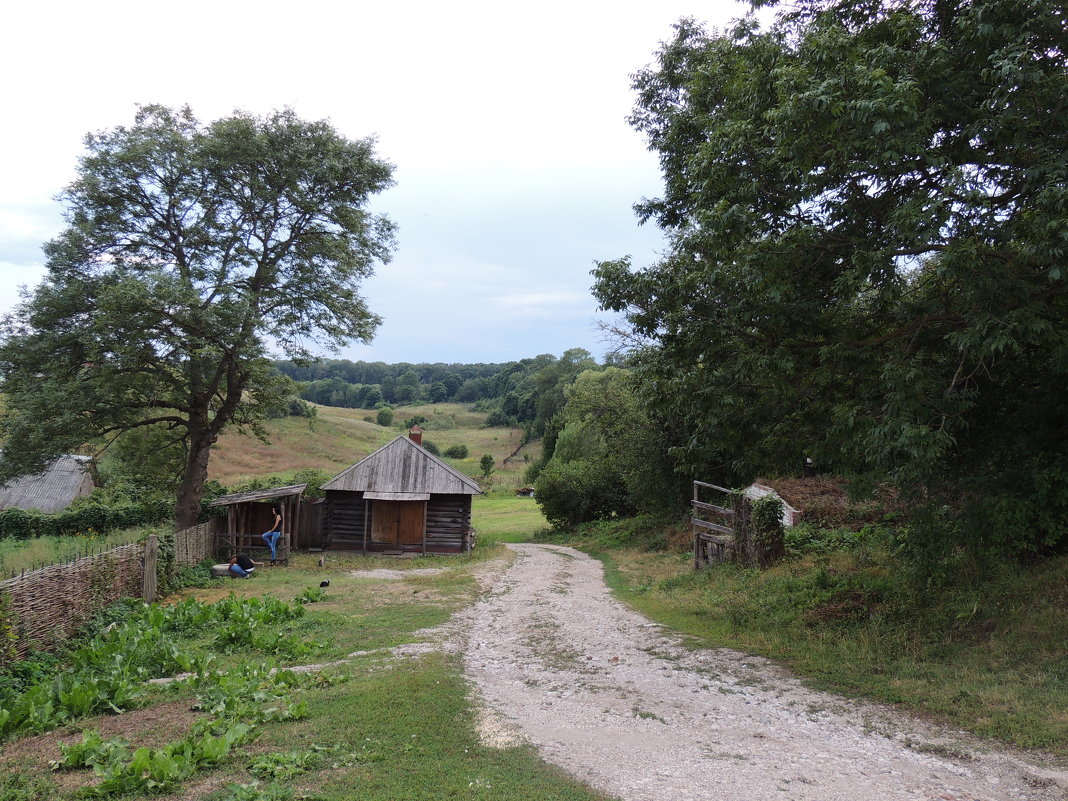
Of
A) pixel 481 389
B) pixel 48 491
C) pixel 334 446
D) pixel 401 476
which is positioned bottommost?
pixel 48 491

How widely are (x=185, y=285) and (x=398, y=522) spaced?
1227cm

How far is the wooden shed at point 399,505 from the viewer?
26812 millimetres


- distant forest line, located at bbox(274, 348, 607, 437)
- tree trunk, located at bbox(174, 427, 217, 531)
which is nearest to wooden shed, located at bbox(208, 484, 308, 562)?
tree trunk, located at bbox(174, 427, 217, 531)

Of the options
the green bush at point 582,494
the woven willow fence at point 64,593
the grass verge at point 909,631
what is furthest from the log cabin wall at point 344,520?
the green bush at point 582,494

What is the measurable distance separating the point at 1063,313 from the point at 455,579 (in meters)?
15.8

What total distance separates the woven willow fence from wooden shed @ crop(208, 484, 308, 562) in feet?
25.3

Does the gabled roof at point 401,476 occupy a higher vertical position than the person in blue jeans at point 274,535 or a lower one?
higher

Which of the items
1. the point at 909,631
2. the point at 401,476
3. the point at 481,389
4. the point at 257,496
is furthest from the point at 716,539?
the point at 481,389

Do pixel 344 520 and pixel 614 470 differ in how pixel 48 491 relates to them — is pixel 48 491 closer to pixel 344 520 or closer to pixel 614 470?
pixel 344 520

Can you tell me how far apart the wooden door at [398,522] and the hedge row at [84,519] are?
30.9ft

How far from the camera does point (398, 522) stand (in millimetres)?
27703

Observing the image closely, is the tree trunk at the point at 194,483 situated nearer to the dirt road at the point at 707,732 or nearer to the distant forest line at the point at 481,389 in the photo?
the dirt road at the point at 707,732

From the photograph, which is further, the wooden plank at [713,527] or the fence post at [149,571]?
the wooden plank at [713,527]

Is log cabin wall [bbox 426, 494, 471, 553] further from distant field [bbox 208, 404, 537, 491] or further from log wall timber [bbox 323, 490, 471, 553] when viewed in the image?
distant field [bbox 208, 404, 537, 491]
